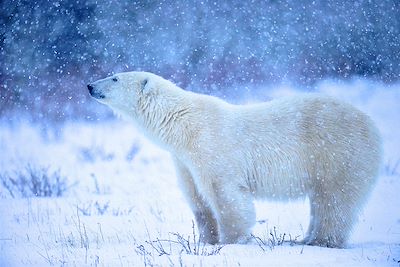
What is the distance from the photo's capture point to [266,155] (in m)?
3.69

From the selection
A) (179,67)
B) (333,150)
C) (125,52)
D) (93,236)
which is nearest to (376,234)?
(333,150)

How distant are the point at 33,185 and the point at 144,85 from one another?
2.55 m

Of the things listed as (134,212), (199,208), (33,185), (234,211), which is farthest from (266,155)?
(33,185)

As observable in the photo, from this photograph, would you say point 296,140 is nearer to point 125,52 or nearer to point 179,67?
point 179,67

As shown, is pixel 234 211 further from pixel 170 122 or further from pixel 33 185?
pixel 33 185

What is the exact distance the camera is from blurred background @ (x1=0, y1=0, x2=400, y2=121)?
15.6ft

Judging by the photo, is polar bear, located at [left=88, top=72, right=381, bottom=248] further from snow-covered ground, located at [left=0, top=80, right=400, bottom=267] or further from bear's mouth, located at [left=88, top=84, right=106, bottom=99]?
snow-covered ground, located at [left=0, top=80, right=400, bottom=267]

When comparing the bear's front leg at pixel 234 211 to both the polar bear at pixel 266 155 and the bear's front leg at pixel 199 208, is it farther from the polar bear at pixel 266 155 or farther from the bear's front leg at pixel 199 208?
the bear's front leg at pixel 199 208

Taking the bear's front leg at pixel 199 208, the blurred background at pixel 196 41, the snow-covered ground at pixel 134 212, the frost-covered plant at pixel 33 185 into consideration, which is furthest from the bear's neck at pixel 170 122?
the frost-covered plant at pixel 33 185

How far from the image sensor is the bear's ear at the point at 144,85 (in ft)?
12.6

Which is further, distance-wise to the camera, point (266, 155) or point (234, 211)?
point (266, 155)

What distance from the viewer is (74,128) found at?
6840 mm

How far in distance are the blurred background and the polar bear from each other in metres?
1.26

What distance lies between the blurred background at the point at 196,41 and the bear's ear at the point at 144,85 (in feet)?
3.83
